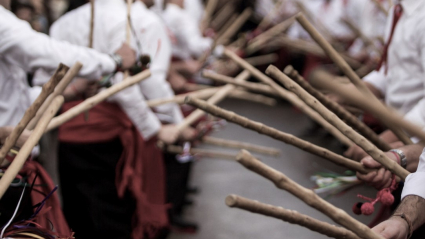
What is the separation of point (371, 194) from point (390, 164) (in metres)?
2.37

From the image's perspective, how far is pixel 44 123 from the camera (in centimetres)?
111

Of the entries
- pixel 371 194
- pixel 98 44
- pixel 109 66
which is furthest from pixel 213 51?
pixel 109 66

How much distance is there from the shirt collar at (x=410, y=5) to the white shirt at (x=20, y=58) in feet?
3.56

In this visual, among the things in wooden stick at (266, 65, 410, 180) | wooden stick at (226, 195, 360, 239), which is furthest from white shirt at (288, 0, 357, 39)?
wooden stick at (226, 195, 360, 239)

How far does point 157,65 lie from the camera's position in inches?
91.2

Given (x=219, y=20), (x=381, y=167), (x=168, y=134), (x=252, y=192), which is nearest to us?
(x=381, y=167)

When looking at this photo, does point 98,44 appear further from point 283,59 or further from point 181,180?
point 283,59

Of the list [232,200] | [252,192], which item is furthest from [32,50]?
→ [252,192]

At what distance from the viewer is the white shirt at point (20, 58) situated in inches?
54.0

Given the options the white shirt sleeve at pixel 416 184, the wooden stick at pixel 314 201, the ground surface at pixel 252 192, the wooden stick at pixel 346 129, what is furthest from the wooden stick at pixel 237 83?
the ground surface at pixel 252 192

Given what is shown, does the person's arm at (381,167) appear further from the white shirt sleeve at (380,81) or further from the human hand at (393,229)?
the white shirt sleeve at (380,81)

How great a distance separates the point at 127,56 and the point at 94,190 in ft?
2.31

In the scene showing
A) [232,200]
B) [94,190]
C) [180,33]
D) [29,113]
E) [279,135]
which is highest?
[29,113]

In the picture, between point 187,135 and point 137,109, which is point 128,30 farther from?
point 187,135
